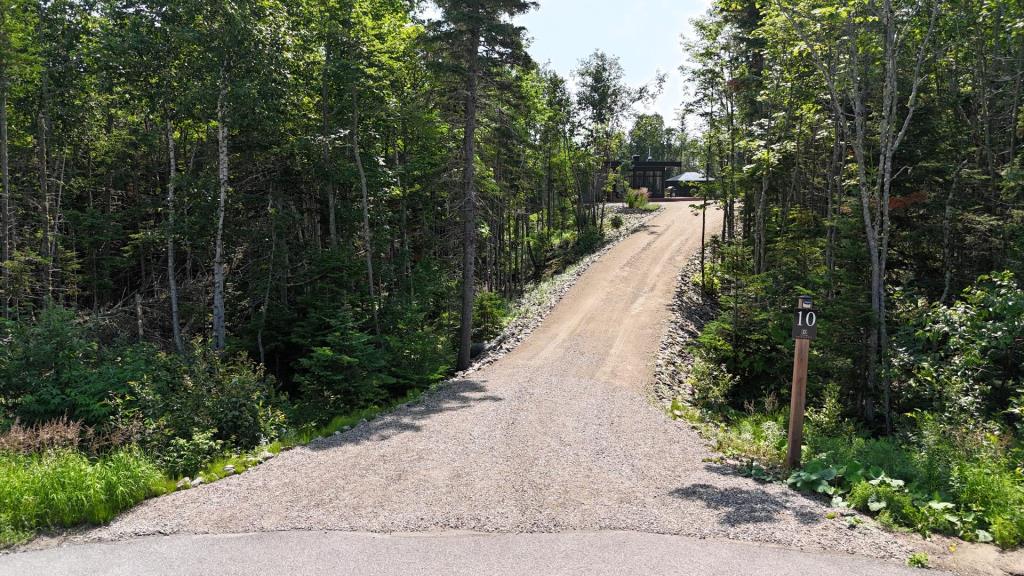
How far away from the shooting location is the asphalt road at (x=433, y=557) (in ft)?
16.7

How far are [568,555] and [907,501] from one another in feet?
12.6

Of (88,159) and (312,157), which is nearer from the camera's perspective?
(312,157)

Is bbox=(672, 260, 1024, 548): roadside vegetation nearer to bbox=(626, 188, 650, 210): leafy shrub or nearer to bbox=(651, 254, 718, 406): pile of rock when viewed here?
bbox=(651, 254, 718, 406): pile of rock

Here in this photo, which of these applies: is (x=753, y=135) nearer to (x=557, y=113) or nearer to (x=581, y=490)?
(x=557, y=113)

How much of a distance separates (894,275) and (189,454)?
18889mm

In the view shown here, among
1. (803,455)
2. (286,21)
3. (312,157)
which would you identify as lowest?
(803,455)

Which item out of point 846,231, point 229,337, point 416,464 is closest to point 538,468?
point 416,464

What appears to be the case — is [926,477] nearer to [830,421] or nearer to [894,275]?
[830,421]

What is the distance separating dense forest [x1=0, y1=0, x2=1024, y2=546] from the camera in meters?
9.40

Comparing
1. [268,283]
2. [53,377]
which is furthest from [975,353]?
[268,283]

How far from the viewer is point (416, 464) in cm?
821

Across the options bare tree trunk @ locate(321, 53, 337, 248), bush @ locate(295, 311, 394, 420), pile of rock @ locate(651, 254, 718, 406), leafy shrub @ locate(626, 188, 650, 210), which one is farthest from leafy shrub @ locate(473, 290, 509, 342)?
leafy shrub @ locate(626, 188, 650, 210)

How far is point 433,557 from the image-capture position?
538 centimetres

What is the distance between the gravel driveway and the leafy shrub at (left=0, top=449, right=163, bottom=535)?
33 centimetres
